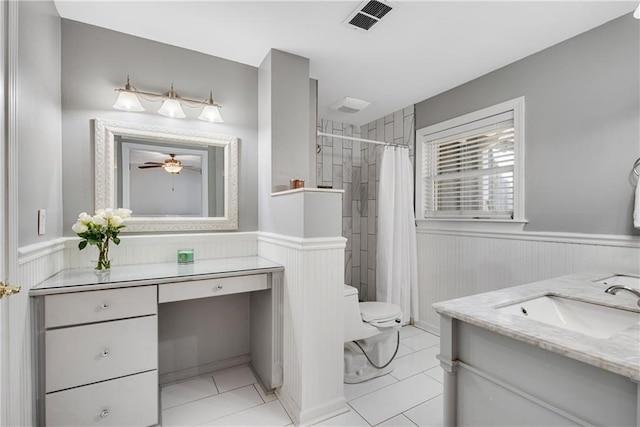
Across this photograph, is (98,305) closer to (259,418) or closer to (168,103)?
(259,418)

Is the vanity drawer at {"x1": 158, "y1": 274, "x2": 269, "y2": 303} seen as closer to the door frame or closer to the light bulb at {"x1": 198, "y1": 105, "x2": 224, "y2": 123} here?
the door frame

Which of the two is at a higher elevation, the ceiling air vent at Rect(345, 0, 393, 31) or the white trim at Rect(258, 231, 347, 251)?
the ceiling air vent at Rect(345, 0, 393, 31)

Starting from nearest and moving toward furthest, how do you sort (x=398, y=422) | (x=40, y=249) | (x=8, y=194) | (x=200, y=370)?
(x=8, y=194) → (x=40, y=249) → (x=398, y=422) → (x=200, y=370)

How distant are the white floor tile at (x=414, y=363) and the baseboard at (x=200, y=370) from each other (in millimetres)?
1174

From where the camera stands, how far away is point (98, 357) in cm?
146

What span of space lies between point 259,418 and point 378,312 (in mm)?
1060

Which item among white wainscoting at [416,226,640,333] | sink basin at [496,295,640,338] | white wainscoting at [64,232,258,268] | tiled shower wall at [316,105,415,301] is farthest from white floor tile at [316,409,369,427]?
tiled shower wall at [316,105,415,301]

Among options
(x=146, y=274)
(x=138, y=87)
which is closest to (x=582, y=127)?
(x=146, y=274)

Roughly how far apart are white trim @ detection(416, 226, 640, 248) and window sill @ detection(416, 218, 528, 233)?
0.02 meters

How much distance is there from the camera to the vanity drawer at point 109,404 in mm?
1396

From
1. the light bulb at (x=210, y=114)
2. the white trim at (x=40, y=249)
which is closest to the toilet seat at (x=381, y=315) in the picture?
the light bulb at (x=210, y=114)

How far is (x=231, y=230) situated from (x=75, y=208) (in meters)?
0.96

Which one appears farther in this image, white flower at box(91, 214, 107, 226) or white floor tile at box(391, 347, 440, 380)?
white floor tile at box(391, 347, 440, 380)

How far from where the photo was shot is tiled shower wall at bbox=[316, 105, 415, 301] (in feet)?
12.0
